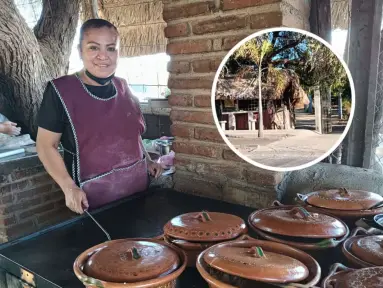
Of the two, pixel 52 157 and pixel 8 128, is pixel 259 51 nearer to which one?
pixel 52 157

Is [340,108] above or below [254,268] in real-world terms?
above

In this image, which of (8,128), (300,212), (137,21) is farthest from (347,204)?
(137,21)

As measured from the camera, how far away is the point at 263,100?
132 centimetres

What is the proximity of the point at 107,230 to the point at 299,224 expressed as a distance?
645mm

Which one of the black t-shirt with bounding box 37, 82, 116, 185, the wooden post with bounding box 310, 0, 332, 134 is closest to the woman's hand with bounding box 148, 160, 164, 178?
the black t-shirt with bounding box 37, 82, 116, 185

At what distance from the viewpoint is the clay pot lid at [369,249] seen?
802 millimetres

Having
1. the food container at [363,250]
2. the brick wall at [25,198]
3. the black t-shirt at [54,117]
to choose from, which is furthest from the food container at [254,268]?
the brick wall at [25,198]

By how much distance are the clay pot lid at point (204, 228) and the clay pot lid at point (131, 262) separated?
0.21ft

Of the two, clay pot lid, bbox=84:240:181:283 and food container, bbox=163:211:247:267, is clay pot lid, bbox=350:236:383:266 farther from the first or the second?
clay pot lid, bbox=84:240:181:283

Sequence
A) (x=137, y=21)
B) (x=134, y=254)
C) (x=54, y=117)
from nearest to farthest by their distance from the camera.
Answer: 1. (x=134, y=254)
2. (x=54, y=117)
3. (x=137, y=21)

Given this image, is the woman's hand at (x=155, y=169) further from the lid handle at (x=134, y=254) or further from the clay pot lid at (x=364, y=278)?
the clay pot lid at (x=364, y=278)

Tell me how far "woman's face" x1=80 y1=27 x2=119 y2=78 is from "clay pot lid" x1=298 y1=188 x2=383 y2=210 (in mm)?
1045

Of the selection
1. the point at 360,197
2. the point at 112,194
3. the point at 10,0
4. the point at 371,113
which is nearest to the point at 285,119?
A: the point at 360,197

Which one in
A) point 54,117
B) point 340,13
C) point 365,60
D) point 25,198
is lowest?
point 25,198
